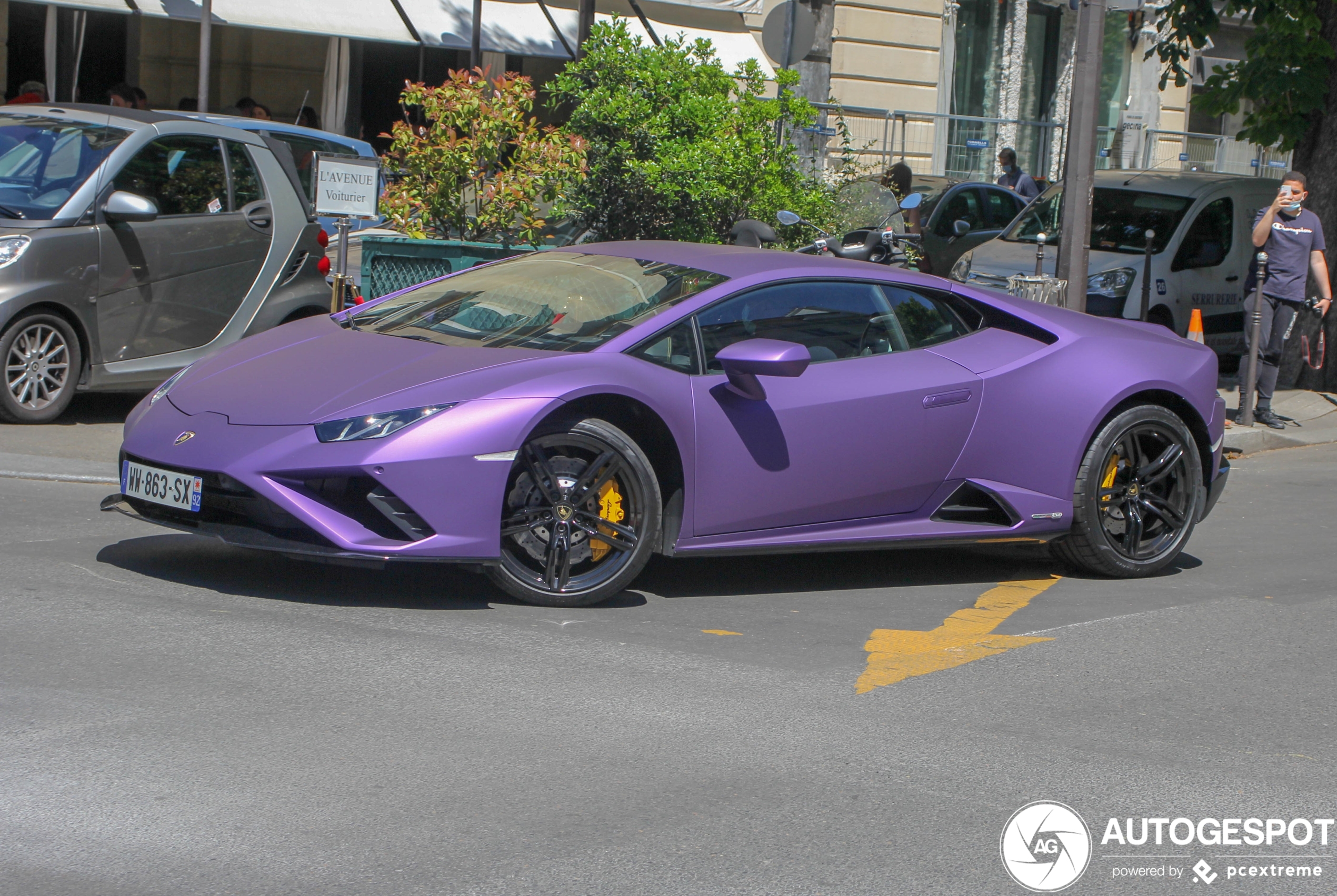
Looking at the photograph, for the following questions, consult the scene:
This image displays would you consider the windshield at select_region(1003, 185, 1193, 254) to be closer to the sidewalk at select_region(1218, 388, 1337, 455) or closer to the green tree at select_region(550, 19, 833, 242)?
the sidewalk at select_region(1218, 388, 1337, 455)

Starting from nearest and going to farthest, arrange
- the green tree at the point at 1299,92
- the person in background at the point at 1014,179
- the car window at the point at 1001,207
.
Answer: the green tree at the point at 1299,92
the car window at the point at 1001,207
the person in background at the point at 1014,179

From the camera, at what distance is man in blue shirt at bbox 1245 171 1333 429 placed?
1188 cm

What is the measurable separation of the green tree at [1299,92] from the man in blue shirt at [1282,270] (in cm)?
173

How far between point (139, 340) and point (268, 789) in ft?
20.0

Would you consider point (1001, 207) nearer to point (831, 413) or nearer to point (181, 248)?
point (181, 248)

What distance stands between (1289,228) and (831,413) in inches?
289

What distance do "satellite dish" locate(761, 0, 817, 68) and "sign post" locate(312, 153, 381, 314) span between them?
3.96m

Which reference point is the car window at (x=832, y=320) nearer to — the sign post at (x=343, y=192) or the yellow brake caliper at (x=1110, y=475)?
the yellow brake caliper at (x=1110, y=475)

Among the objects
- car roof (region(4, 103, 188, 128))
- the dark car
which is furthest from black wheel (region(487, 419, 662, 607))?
the dark car

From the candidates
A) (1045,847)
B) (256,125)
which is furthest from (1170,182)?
(1045,847)

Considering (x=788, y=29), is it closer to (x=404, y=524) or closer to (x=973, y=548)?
(x=973, y=548)

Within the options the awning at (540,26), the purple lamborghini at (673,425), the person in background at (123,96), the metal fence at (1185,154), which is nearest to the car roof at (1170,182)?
the awning at (540,26)

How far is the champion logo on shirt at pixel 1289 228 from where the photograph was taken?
1187 centimetres

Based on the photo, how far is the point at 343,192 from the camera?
9414 millimetres
